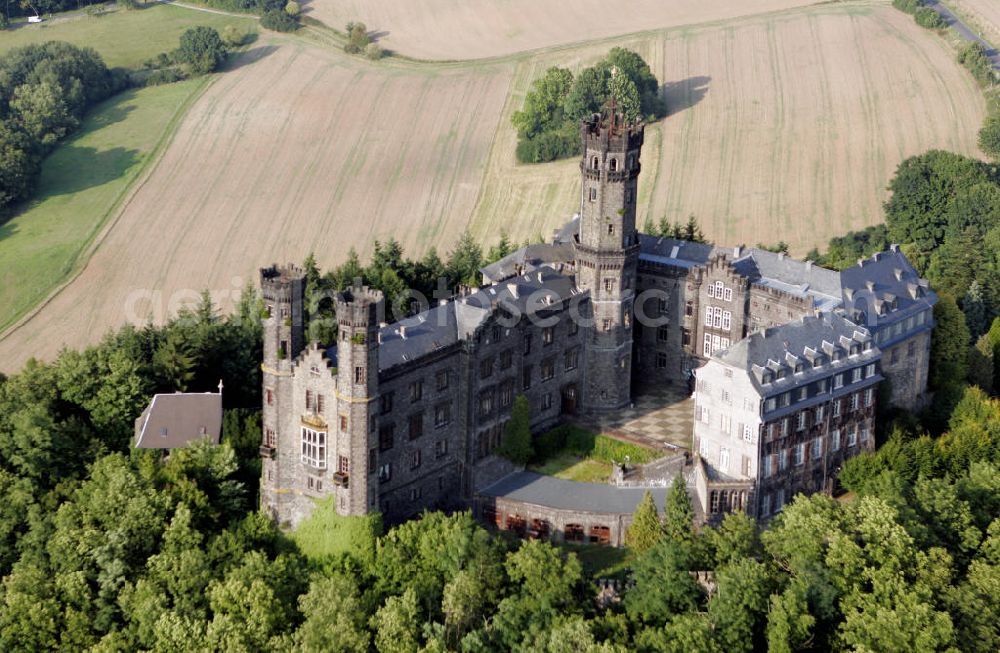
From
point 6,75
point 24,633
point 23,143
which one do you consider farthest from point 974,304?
point 6,75

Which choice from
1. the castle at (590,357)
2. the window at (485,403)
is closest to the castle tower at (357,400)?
the castle at (590,357)

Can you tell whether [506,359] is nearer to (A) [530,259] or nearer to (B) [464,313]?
(B) [464,313]

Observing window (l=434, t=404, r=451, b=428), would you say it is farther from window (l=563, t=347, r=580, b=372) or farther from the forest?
window (l=563, t=347, r=580, b=372)

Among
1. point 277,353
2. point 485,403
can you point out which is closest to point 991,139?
point 485,403

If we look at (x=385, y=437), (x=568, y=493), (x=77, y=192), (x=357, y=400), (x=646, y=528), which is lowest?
(x=568, y=493)

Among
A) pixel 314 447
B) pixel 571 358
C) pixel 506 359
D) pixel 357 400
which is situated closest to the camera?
pixel 357 400

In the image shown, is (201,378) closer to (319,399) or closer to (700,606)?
(319,399)
